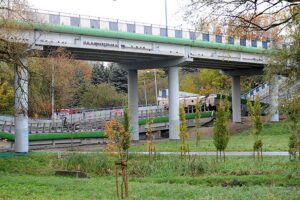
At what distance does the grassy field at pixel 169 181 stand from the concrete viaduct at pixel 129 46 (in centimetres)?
734

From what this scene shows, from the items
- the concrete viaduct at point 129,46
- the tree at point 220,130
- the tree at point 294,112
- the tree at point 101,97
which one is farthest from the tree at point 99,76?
the tree at point 294,112

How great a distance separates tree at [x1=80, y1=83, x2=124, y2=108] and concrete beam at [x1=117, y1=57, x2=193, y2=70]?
29.6m

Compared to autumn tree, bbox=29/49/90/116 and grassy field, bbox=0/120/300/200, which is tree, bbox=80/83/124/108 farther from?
grassy field, bbox=0/120/300/200

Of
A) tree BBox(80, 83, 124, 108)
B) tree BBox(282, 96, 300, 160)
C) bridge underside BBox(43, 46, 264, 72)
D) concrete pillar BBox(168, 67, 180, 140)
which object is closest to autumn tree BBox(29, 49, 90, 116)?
bridge underside BBox(43, 46, 264, 72)

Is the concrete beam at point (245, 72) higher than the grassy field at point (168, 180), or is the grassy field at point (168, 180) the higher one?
the concrete beam at point (245, 72)

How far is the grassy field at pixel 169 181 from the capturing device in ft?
50.8

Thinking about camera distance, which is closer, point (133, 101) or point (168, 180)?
point (168, 180)

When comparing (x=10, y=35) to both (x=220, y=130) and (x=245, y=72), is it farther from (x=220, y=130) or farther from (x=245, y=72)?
(x=245, y=72)

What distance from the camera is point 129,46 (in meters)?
49.0

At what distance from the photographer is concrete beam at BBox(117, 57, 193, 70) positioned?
2205 inches

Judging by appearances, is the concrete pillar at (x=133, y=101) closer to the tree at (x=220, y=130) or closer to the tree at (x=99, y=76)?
the tree at (x=220, y=130)

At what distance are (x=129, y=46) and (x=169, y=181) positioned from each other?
2981 cm

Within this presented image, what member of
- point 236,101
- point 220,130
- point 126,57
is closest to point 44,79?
Result: point 220,130

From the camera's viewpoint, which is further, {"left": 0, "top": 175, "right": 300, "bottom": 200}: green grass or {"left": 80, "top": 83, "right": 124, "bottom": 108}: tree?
{"left": 80, "top": 83, "right": 124, "bottom": 108}: tree
